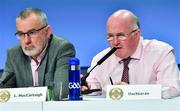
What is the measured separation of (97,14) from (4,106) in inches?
79.9

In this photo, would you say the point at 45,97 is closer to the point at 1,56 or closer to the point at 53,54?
the point at 53,54

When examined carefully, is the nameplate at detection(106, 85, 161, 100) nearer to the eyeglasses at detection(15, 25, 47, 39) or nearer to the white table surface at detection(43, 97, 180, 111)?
the white table surface at detection(43, 97, 180, 111)

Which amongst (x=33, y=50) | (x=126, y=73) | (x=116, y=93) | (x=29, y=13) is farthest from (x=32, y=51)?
(x=116, y=93)

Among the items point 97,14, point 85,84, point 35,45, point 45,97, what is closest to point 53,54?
point 35,45

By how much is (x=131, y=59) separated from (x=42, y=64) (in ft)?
1.84

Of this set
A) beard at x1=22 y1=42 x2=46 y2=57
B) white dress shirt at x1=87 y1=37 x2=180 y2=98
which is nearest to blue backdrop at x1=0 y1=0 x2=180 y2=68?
white dress shirt at x1=87 y1=37 x2=180 y2=98

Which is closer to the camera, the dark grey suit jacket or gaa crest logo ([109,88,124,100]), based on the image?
gaa crest logo ([109,88,124,100])

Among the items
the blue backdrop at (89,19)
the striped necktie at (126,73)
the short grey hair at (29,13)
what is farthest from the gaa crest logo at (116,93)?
the blue backdrop at (89,19)

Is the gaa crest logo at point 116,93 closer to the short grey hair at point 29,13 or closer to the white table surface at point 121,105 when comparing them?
the white table surface at point 121,105

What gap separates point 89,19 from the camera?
3.52 m

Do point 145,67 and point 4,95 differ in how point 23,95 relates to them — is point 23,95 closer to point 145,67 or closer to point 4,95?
point 4,95

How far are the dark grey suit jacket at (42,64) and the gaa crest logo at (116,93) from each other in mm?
748

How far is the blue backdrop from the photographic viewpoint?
11.3ft

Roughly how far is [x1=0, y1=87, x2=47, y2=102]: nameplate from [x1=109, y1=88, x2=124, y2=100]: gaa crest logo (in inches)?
10.7
